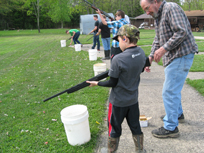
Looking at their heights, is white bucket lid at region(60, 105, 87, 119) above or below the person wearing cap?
below

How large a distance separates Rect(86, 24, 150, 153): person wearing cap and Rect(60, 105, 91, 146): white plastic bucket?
489mm

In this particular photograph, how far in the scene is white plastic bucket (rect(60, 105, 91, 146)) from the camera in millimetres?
2650

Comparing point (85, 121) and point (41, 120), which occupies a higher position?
point (85, 121)

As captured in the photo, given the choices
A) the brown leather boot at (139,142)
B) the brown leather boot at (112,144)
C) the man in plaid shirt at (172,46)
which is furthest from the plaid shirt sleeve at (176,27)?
the brown leather boot at (112,144)

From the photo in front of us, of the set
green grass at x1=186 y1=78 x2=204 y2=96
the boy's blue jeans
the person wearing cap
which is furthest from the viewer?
green grass at x1=186 y1=78 x2=204 y2=96

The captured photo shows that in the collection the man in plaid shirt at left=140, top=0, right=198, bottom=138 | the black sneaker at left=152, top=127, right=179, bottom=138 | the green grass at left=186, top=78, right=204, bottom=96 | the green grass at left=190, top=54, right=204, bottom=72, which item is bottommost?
the black sneaker at left=152, top=127, right=179, bottom=138

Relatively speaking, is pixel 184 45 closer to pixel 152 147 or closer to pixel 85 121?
pixel 152 147

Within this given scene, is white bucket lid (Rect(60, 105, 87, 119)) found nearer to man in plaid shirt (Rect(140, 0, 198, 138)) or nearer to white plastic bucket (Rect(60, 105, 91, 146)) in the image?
white plastic bucket (Rect(60, 105, 91, 146))

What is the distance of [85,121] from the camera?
2.77 meters

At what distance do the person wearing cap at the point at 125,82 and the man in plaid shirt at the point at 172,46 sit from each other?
55 centimetres

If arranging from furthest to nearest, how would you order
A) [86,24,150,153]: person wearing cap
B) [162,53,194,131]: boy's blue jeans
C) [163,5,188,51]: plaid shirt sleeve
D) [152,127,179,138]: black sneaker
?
[152,127,179,138]: black sneaker → [162,53,194,131]: boy's blue jeans → [163,5,188,51]: plaid shirt sleeve → [86,24,150,153]: person wearing cap

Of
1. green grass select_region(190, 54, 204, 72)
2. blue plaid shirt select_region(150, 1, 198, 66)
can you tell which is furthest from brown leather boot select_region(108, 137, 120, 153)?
green grass select_region(190, 54, 204, 72)

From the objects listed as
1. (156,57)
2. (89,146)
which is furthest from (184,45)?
(89,146)

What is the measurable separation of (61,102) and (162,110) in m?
2.33
